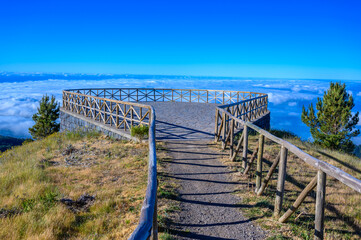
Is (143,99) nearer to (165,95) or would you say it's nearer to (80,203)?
(165,95)

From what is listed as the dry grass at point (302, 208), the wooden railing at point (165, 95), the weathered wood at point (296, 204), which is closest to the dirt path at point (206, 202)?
the dry grass at point (302, 208)

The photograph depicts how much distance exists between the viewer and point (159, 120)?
13.2 metres

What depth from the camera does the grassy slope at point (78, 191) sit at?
13.6ft

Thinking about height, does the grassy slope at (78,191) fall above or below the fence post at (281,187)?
below

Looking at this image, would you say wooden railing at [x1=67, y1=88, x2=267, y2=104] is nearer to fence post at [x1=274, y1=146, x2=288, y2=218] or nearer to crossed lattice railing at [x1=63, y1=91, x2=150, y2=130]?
crossed lattice railing at [x1=63, y1=91, x2=150, y2=130]

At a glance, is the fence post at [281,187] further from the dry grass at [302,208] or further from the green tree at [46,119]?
the green tree at [46,119]

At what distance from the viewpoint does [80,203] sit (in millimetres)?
5223

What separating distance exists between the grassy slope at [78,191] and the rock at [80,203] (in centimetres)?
13

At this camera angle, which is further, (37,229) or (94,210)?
(94,210)

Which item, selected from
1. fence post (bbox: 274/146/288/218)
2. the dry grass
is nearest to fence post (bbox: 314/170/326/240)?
the dry grass

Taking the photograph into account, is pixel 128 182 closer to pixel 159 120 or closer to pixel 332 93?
pixel 159 120

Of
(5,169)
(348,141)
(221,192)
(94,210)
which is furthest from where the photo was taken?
(348,141)

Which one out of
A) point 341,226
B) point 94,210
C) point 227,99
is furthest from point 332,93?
point 94,210

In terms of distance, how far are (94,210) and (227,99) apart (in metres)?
18.0
